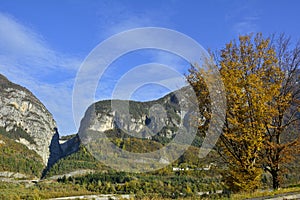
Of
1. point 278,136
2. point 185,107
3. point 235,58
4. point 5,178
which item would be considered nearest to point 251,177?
point 278,136

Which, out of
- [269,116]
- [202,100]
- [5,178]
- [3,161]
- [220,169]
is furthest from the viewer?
[3,161]

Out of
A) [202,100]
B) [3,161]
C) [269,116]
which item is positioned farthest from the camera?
[3,161]

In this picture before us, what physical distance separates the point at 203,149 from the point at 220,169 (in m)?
1.87

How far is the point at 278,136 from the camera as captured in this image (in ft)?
72.2

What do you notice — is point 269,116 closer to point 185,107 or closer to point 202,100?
point 202,100

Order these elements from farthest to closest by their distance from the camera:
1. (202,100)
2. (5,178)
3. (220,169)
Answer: (5,178) → (220,169) → (202,100)

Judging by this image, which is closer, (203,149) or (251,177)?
(251,177)

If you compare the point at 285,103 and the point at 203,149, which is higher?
the point at 285,103

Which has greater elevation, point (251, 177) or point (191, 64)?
point (191, 64)

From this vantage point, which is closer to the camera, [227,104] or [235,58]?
[227,104]

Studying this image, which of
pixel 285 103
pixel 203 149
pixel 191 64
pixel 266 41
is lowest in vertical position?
pixel 203 149

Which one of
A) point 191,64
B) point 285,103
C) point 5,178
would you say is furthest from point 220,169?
point 5,178

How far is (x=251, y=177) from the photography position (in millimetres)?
19250

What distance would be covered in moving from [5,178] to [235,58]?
18452 cm
